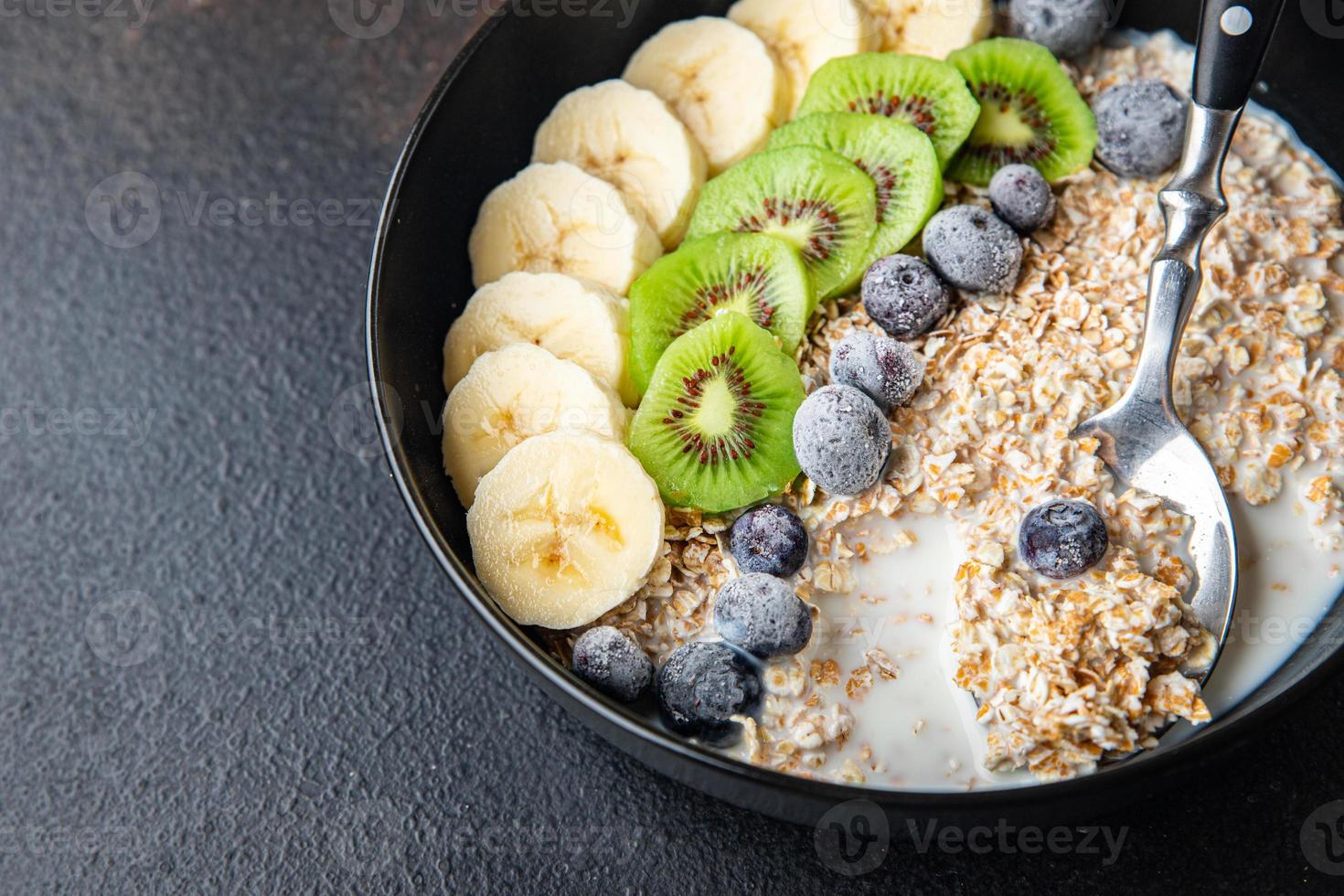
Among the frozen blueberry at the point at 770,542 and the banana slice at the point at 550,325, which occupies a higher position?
the banana slice at the point at 550,325

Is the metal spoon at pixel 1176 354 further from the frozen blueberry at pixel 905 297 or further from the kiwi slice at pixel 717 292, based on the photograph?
the kiwi slice at pixel 717 292

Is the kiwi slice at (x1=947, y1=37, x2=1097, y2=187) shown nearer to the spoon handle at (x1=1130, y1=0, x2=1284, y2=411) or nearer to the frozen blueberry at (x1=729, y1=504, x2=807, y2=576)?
the spoon handle at (x1=1130, y1=0, x2=1284, y2=411)

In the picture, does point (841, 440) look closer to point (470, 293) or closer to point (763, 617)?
point (763, 617)

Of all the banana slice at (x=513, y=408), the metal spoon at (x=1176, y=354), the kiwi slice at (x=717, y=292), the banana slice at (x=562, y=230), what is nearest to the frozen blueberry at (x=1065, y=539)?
the metal spoon at (x=1176, y=354)

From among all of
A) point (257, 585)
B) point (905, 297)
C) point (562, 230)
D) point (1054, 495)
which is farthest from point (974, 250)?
point (257, 585)

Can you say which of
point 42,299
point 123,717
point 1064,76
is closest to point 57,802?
point 123,717

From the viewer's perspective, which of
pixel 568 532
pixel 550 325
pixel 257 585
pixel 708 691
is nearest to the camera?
pixel 708 691
